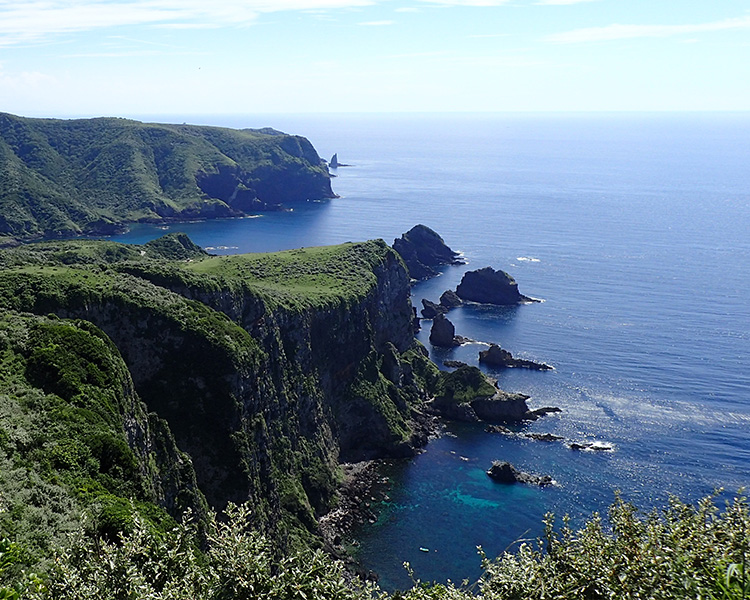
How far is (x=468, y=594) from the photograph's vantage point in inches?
1164

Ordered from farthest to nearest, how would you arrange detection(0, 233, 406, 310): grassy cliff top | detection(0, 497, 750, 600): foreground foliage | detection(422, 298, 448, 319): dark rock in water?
detection(422, 298, 448, 319): dark rock in water, detection(0, 233, 406, 310): grassy cliff top, detection(0, 497, 750, 600): foreground foliage

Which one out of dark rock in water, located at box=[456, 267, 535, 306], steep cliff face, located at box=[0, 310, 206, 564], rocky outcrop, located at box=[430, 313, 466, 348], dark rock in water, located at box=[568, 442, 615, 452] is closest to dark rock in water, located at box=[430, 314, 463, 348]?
rocky outcrop, located at box=[430, 313, 466, 348]

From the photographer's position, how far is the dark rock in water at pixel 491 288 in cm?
18338

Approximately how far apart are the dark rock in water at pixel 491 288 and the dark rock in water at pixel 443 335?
31.5 metres

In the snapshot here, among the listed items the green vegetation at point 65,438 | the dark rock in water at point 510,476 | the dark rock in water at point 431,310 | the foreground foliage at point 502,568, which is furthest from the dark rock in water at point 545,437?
the foreground foliage at point 502,568

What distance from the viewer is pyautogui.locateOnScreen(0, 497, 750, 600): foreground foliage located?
24078 mm

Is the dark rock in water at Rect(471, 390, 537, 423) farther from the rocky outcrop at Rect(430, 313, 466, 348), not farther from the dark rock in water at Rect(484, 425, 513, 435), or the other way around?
the rocky outcrop at Rect(430, 313, 466, 348)

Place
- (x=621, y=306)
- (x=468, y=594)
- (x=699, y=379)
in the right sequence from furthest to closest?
(x=621, y=306) → (x=699, y=379) → (x=468, y=594)

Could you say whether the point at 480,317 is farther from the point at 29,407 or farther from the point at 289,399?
the point at 29,407

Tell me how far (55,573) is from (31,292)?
46762mm

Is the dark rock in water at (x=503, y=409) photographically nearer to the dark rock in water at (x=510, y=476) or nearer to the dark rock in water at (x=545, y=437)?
the dark rock in water at (x=545, y=437)

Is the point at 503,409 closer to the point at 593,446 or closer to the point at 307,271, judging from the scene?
the point at 593,446

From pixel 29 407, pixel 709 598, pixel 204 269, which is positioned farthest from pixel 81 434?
pixel 204 269

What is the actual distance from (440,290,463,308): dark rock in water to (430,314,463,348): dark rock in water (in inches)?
1014
